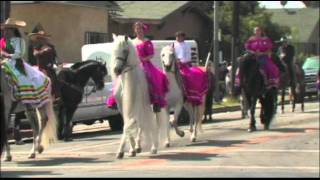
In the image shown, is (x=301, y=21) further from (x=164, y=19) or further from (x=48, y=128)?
(x=48, y=128)

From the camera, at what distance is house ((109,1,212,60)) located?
36469mm

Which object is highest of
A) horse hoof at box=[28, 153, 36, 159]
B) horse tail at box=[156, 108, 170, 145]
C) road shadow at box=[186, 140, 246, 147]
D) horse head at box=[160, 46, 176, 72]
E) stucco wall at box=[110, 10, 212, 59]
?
stucco wall at box=[110, 10, 212, 59]

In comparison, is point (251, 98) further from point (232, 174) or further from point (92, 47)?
point (232, 174)

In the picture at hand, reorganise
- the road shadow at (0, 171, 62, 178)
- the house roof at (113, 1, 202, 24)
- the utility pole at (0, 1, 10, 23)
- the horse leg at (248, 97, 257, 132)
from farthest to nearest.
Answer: the house roof at (113, 1, 202, 24)
the utility pole at (0, 1, 10, 23)
the horse leg at (248, 97, 257, 132)
the road shadow at (0, 171, 62, 178)

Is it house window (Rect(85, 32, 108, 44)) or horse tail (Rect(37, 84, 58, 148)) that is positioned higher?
house window (Rect(85, 32, 108, 44))

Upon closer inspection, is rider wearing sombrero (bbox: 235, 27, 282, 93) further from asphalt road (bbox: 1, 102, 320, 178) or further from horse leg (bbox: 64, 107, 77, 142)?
horse leg (bbox: 64, 107, 77, 142)

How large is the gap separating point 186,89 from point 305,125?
208 inches

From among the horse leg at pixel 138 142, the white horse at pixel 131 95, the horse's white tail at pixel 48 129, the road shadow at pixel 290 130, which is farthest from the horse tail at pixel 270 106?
the horse's white tail at pixel 48 129

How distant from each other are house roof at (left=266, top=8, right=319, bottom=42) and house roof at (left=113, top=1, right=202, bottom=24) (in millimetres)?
31343

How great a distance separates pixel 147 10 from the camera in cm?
3872

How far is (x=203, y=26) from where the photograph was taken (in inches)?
1663

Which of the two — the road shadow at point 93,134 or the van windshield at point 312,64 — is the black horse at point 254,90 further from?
the van windshield at point 312,64

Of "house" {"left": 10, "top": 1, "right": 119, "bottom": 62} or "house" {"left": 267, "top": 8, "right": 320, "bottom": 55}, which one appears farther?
"house" {"left": 267, "top": 8, "right": 320, "bottom": 55}

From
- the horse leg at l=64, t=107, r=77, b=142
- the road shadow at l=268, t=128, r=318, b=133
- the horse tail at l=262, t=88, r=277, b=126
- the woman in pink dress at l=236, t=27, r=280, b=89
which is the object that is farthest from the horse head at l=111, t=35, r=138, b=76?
the horse tail at l=262, t=88, r=277, b=126
